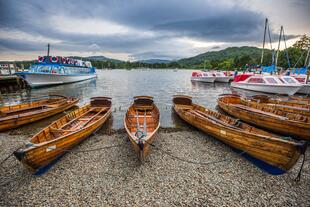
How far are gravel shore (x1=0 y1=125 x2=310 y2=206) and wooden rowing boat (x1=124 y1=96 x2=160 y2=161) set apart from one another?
972 mm

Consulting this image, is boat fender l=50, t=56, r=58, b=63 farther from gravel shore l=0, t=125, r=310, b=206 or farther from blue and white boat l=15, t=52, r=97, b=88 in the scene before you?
gravel shore l=0, t=125, r=310, b=206

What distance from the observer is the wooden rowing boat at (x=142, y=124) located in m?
5.87

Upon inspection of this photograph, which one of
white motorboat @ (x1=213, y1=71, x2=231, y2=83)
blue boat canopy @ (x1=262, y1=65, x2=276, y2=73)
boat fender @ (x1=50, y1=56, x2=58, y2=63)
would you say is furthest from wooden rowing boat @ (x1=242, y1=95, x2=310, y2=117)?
boat fender @ (x1=50, y1=56, x2=58, y2=63)

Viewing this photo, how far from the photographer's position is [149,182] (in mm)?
5461

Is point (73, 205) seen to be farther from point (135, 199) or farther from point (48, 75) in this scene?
point (48, 75)

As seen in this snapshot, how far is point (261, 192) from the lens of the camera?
5.10 metres

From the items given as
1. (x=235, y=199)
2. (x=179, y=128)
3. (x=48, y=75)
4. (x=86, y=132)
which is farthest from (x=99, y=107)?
(x=48, y=75)

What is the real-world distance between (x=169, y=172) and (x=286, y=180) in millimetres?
4368

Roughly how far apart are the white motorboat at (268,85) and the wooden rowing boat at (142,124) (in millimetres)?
19781

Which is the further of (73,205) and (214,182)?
(214,182)

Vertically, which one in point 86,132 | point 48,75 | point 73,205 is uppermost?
point 48,75

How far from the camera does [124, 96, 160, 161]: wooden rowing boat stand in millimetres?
5867

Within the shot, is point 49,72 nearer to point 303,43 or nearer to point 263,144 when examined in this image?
point 263,144

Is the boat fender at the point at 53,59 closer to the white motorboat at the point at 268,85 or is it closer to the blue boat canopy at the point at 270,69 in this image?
the white motorboat at the point at 268,85
